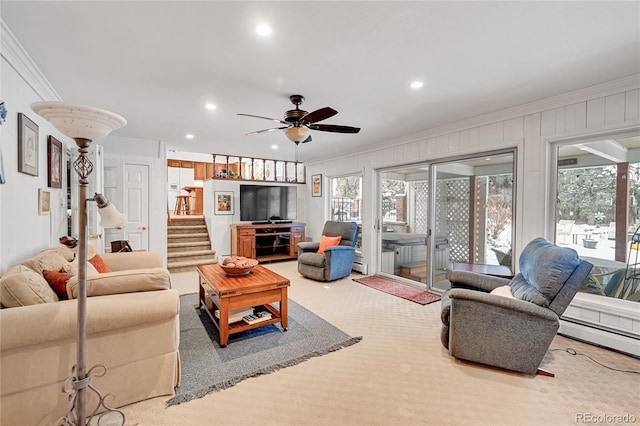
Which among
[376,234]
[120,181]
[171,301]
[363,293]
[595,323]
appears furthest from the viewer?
[376,234]

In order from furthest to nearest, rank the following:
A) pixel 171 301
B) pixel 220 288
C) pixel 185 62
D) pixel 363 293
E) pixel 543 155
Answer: pixel 363 293, pixel 543 155, pixel 220 288, pixel 185 62, pixel 171 301

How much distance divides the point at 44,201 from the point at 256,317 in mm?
2291

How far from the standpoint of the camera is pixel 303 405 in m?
1.81

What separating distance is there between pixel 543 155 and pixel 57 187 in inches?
208

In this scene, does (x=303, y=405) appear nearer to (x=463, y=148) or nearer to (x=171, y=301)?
(x=171, y=301)

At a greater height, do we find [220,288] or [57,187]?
[57,187]

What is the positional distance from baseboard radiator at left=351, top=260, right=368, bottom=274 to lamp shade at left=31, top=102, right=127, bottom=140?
4479 mm

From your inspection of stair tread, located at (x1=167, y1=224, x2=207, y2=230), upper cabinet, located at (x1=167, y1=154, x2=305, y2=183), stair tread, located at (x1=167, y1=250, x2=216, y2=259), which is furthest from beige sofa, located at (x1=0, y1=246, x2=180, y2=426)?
upper cabinet, located at (x1=167, y1=154, x2=305, y2=183)

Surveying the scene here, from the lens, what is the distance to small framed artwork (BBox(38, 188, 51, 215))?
257 cm

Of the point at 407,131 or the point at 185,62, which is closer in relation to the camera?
the point at 185,62

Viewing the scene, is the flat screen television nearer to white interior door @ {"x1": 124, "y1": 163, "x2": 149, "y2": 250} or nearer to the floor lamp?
white interior door @ {"x1": 124, "y1": 163, "x2": 149, "y2": 250}

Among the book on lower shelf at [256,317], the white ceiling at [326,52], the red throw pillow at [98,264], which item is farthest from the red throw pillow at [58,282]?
the white ceiling at [326,52]

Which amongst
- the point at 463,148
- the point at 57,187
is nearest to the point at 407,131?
the point at 463,148

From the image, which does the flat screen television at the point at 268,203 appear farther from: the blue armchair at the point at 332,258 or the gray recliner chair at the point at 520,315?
the gray recliner chair at the point at 520,315
